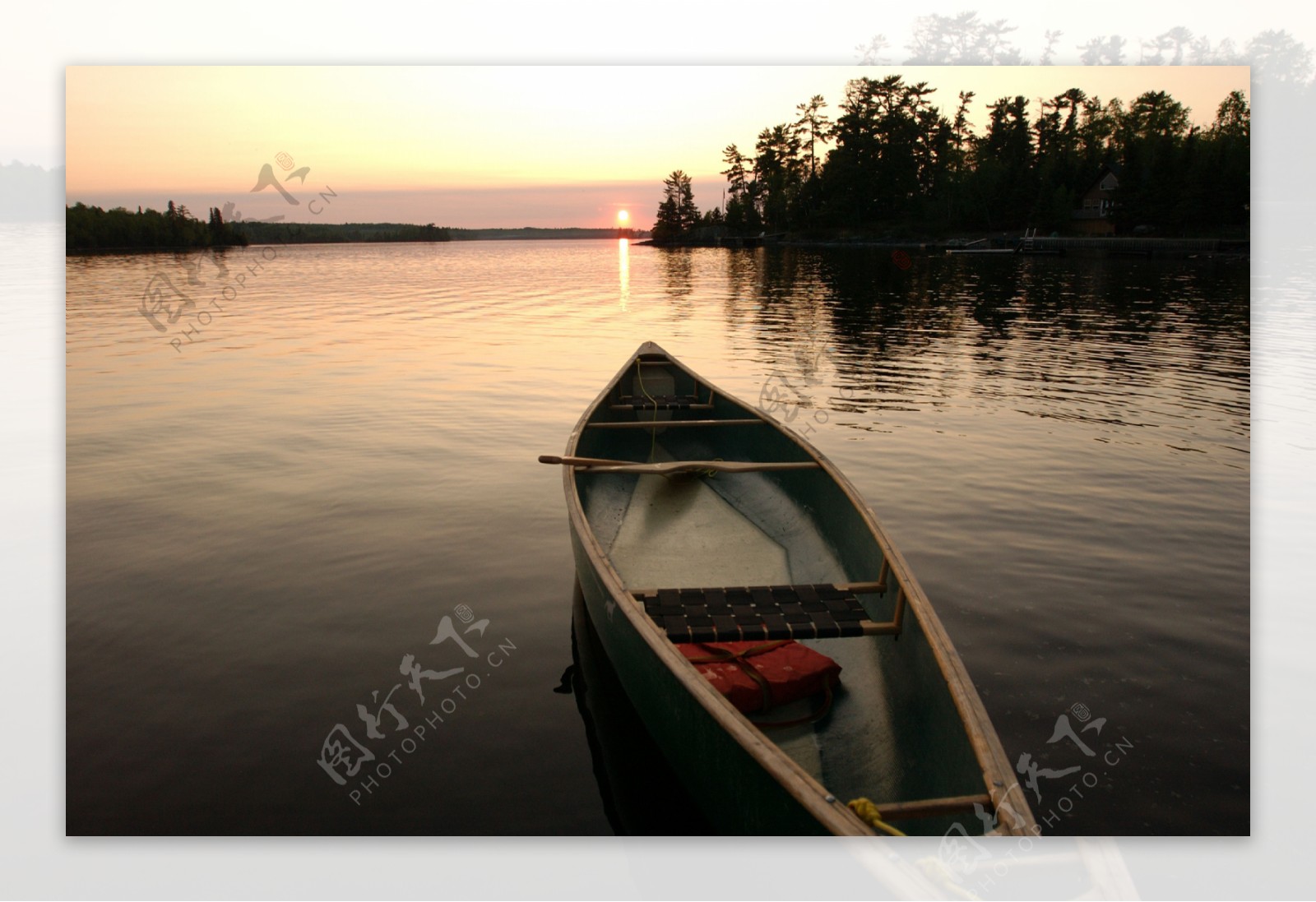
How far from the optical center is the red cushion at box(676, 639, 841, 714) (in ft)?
13.2

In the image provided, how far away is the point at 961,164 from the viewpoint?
2613 inches

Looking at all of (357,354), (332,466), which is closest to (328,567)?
(332,466)

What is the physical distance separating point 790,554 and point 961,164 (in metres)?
68.2

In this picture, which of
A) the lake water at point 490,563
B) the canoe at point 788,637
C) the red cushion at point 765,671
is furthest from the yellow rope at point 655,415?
the red cushion at point 765,671

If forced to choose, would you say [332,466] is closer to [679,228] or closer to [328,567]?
[328,567]

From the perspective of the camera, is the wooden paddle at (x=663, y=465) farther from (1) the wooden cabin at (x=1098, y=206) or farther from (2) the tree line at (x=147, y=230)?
(1) the wooden cabin at (x=1098, y=206)

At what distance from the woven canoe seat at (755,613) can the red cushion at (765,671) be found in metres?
0.13

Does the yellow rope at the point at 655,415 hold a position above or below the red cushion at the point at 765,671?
above

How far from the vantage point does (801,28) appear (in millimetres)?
5402

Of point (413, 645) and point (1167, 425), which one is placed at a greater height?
point (1167, 425)

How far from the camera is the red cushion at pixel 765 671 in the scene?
13.2 ft

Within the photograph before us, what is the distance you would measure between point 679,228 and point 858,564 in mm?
107812

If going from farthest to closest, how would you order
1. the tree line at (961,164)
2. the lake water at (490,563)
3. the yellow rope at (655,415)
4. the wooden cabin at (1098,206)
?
the wooden cabin at (1098,206)
the tree line at (961,164)
the yellow rope at (655,415)
the lake water at (490,563)

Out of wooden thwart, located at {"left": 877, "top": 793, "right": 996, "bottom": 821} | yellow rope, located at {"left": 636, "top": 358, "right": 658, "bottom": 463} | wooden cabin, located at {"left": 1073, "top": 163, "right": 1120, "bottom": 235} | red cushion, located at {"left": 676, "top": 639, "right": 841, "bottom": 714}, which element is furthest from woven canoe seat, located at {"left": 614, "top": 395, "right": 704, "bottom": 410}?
wooden cabin, located at {"left": 1073, "top": 163, "right": 1120, "bottom": 235}
